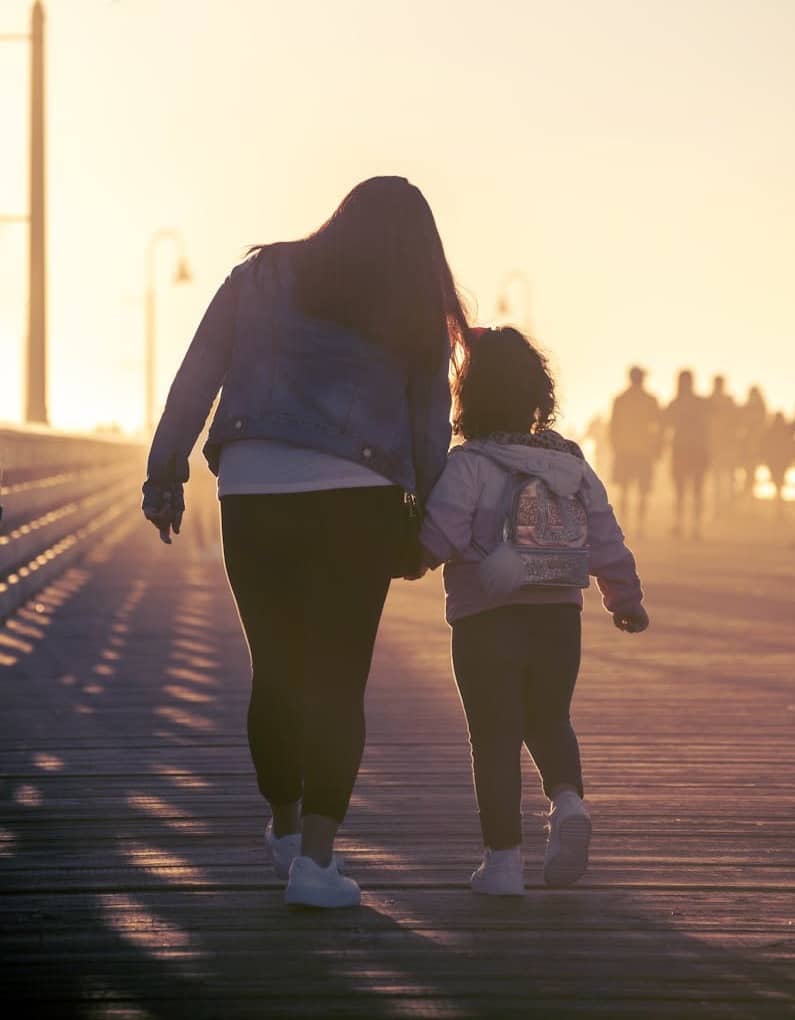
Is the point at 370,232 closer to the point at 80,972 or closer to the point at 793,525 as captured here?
the point at 80,972

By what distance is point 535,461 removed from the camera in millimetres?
5770

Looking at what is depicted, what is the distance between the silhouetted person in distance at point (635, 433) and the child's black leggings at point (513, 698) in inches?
832

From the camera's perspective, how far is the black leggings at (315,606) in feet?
17.7

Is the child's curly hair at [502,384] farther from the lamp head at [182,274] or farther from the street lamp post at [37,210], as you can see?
the lamp head at [182,274]

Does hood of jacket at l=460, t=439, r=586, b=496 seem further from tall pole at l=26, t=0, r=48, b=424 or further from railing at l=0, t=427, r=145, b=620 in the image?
tall pole at l=26, t=0, r=48, b=424

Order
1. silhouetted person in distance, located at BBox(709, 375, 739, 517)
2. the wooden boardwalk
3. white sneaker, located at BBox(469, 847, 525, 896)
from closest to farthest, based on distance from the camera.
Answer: the wooden boardwalk → white sneaker, located at BBox(469, 847, 525, 896) → silhouetted person in distance, located at BBox(709, 375, 739, 517)

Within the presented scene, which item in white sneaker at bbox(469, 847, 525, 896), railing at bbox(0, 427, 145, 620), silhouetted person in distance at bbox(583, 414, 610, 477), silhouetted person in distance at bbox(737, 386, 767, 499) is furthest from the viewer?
silhouetted person in distance at bbox(583, 414, 610, 477)

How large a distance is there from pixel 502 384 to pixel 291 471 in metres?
0.68

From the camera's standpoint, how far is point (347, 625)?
17.9 feet

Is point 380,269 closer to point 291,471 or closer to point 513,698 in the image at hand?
point 291,471

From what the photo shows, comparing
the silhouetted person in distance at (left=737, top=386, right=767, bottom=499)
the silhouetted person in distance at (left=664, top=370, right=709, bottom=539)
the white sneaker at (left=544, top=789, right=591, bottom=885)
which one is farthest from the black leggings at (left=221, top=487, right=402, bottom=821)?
the silhouetted person in distance at (left=737, top=386, right=767, bottom=499)

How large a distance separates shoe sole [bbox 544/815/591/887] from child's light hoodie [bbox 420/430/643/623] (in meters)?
0.57

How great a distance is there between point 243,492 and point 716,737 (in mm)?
4049

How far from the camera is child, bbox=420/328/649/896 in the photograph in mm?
5652
